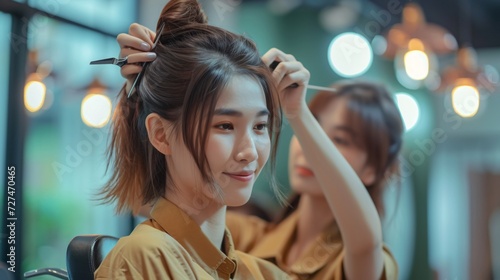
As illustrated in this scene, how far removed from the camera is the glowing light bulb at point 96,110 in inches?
74.0

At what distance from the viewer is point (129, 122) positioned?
4.17 ft

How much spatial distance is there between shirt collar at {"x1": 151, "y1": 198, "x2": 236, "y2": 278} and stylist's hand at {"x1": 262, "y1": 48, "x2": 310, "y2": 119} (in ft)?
1.09

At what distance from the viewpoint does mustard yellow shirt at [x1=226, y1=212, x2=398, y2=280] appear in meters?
1.75

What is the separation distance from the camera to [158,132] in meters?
1.20

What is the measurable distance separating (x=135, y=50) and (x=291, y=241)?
936 mm

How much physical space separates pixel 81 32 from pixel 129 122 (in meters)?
0.92

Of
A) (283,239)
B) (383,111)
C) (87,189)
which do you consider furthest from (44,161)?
(383,111)

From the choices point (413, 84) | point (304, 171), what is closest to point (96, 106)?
point (304, 171)

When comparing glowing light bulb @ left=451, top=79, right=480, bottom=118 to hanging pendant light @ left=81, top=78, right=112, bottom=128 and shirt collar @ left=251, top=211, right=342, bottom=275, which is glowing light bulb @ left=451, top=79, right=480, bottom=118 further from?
hanging pendant light @ left=81, top=78, right=112, bottom=128

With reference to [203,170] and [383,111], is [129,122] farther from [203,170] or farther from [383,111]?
[383,111]

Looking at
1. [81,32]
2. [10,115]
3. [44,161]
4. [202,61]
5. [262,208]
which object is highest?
[81,32]

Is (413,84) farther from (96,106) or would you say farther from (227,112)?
(227,112)

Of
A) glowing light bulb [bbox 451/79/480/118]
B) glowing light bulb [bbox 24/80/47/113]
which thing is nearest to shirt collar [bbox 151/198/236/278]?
glowing light bulb [bbox 24/80/47/113]

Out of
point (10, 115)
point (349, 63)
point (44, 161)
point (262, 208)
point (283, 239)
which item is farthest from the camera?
point (349, 63)
